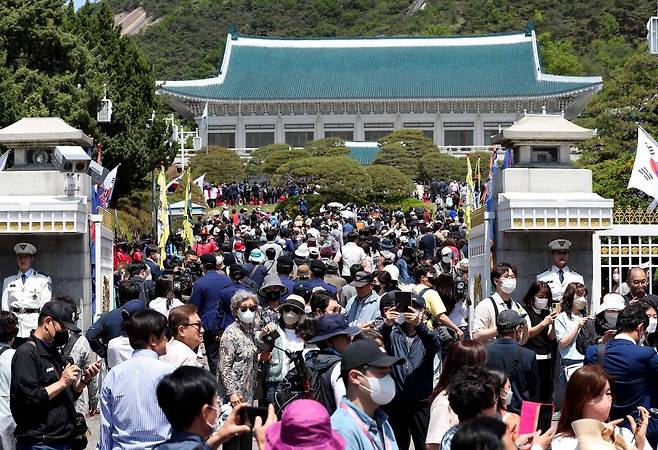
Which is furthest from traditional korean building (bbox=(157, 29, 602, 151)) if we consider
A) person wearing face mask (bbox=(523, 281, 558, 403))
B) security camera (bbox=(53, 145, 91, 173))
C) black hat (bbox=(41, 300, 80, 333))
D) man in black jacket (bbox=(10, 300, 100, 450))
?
man in black jacket (bbox=(10, 300, 100, 450))

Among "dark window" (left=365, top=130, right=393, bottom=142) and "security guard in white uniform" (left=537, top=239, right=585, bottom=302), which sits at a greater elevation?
"security guard in white uniform" (left=537, top=239, right=585, bottom=302)

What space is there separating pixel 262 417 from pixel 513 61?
7083cm

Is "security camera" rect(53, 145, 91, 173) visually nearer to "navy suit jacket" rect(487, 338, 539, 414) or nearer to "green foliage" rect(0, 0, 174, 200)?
"navy suit jacket" rect(487, 338, 539, 414)

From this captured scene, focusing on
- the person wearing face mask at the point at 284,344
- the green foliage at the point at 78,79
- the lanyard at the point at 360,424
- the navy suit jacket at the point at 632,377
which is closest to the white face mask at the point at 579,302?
the person wearing face mask at the point at 284,344

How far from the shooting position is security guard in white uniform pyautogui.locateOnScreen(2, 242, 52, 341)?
42.1 feet

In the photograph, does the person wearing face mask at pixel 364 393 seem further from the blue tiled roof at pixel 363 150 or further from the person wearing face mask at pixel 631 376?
the blue tiled roof at pixel 363 150

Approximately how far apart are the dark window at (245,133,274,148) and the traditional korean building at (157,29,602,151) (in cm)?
5

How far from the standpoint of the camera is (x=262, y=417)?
5770 millimetres

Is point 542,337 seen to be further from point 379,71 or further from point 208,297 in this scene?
point 379,71

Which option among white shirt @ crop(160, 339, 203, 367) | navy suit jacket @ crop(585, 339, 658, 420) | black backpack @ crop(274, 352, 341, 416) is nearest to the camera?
black backpack @ crop(274, 352, 341, 416)

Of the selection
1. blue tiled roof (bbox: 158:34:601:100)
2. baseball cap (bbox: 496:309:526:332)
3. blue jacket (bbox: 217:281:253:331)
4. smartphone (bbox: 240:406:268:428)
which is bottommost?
blue jacket (bbox: 217:281:253:331)

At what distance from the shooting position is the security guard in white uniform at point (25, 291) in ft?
42.1

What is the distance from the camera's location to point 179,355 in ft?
27.3

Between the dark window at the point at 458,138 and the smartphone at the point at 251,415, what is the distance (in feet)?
217
